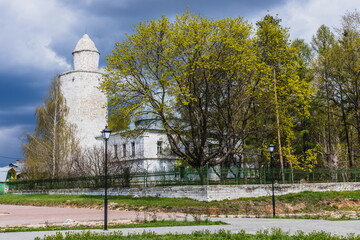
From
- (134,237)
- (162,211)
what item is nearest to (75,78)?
(162,211)

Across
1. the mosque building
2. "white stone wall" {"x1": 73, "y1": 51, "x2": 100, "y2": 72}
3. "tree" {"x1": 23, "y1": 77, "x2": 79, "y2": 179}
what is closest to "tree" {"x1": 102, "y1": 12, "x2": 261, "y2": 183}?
"tree" {"x1": 23, "y1": 77, "x2": 79, "y2": 179}

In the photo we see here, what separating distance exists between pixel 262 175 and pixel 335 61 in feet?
49.5

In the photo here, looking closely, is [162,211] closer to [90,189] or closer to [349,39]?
[90,189]

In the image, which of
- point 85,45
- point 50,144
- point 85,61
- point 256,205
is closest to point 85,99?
point 85,61

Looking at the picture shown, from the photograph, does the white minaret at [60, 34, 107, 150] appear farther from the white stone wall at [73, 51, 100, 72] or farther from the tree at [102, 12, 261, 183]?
the tree at [102, 12, 261, 183]

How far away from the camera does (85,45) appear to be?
183ft

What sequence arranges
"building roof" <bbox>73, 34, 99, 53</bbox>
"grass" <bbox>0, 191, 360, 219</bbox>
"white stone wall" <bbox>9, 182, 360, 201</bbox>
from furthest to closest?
1. "building roof" <bbox>73, 34, 99, 53</bbox>
2. "white stone wall" <bbox>9, 182, 360, 201</bbox>
3. "grass" <bbox>0, 191, 360, 219</bbox>

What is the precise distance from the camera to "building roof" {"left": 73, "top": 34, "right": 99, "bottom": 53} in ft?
182

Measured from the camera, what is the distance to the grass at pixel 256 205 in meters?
21.9

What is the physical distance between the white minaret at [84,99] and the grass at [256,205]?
2143cm

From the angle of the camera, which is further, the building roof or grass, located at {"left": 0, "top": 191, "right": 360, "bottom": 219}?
the building roof

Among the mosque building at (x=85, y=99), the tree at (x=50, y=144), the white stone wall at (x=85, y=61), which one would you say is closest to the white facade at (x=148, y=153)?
the mosque building at (x=85, y=99)

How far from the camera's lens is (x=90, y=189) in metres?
34.9

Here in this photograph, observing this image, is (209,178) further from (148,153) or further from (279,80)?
(148,153)
